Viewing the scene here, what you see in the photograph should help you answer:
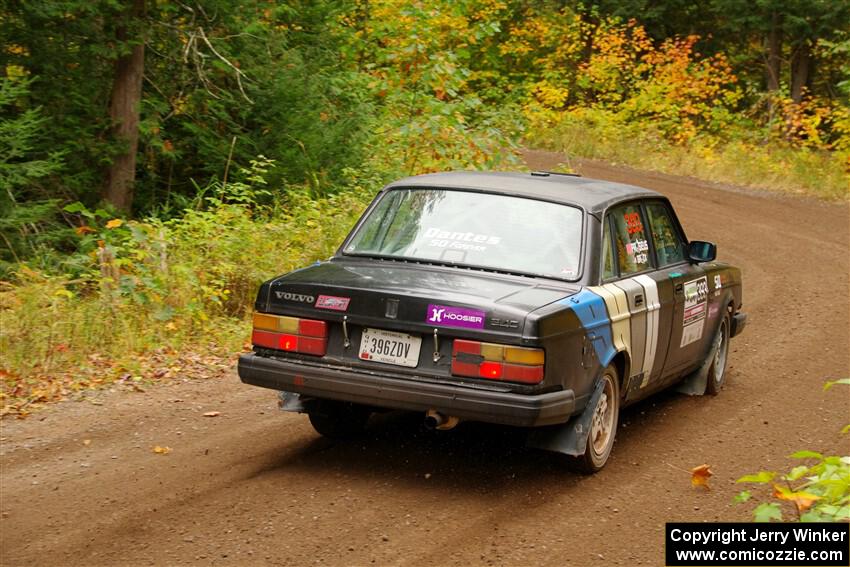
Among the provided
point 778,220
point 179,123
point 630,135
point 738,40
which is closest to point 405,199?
point 179,123

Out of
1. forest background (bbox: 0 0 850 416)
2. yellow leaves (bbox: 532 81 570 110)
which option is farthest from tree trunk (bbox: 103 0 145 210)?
yellow leaves (bbox: 532 81 570 110)

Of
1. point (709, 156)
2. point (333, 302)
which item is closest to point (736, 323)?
point (333, 302)

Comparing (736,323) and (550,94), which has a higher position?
(550,94)

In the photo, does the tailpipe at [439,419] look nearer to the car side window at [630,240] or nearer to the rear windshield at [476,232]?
the rear windshield at [476,232]

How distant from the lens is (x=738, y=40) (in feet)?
107

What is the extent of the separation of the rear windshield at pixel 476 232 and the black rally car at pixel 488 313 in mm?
10

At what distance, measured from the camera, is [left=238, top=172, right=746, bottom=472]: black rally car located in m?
5.44

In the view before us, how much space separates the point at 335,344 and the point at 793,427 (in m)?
3.58

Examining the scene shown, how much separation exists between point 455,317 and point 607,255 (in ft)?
4.64

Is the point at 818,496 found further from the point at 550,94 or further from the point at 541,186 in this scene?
the point at 550,94

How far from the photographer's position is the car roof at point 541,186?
6582 mm

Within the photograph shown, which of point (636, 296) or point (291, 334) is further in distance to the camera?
point (636, 296)

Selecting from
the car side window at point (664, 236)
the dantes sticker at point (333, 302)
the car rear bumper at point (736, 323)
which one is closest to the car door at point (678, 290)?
the car side window at point (664, 236)

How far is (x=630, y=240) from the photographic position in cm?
693
